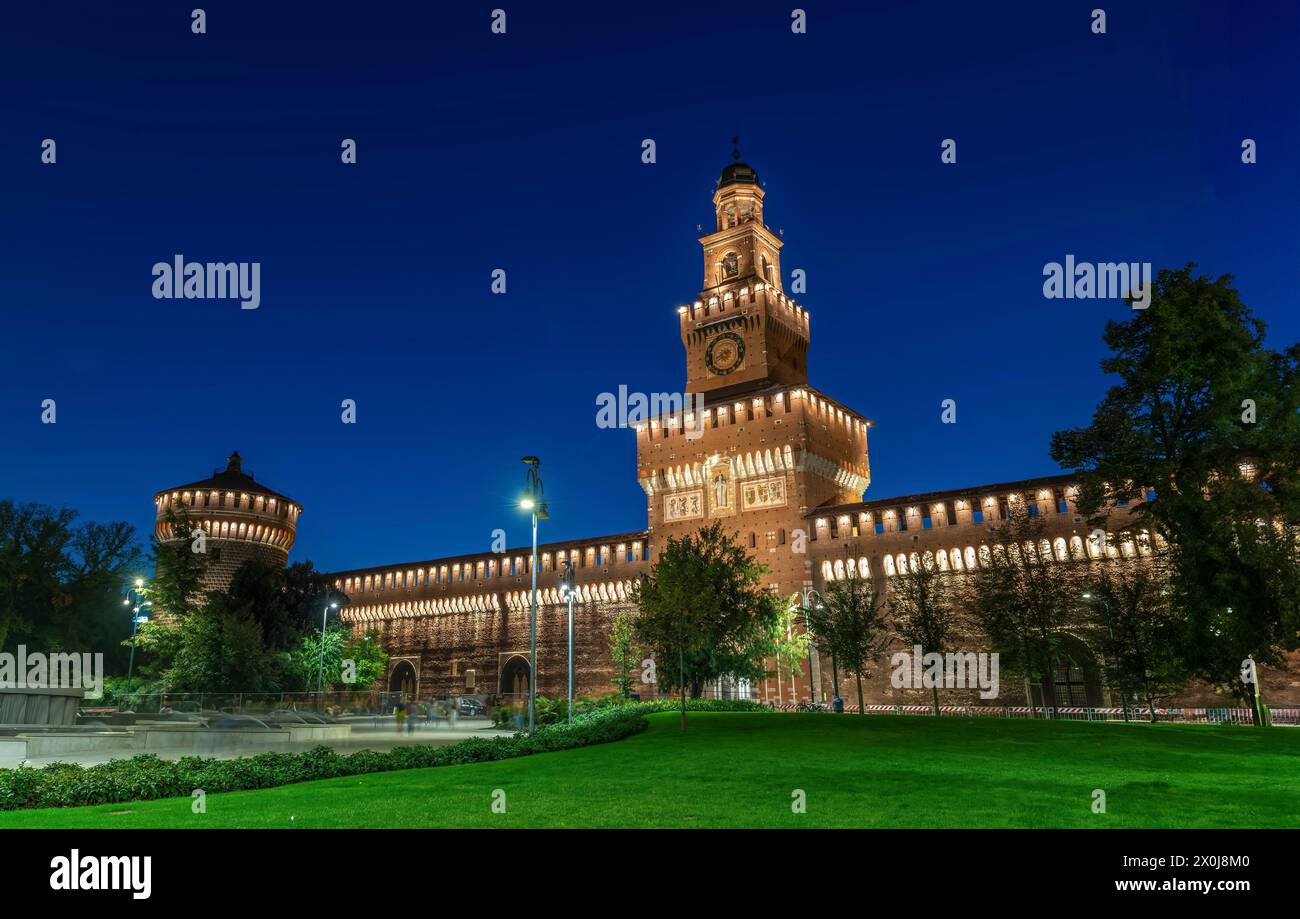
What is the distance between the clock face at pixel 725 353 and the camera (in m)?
58.0

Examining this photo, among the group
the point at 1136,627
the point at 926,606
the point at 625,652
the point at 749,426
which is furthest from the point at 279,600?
the point at 1136,627

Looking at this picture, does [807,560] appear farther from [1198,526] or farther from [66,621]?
[66,621]

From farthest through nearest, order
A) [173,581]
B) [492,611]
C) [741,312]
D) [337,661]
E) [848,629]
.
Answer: [492,611]
[741,312]
[337,661]
[173,581]
[848,629]

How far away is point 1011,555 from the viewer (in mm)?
40000

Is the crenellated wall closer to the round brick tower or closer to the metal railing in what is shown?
the round brick tower

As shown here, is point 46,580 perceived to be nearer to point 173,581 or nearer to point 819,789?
point 173,581

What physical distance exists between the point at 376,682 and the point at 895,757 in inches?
2216

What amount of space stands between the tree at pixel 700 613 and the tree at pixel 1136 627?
14.2 meters

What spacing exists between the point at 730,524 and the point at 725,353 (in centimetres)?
1354

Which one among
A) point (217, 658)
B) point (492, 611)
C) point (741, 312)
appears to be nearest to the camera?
point (217, 658)

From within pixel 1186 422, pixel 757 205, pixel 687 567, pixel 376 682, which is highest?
pixel 757 205

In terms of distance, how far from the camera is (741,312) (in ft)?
191
